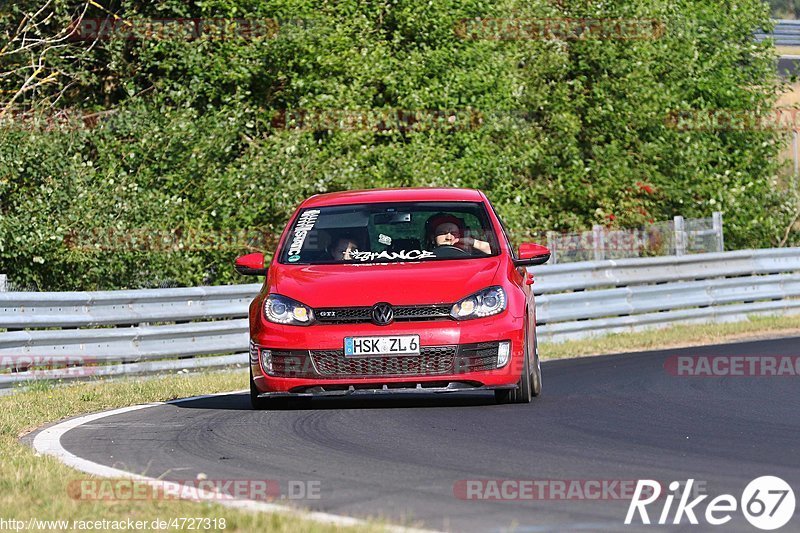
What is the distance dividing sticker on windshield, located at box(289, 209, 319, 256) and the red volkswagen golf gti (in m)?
0.10

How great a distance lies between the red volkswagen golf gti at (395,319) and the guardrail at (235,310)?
359 centimetres

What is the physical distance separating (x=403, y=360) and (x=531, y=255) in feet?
5.35

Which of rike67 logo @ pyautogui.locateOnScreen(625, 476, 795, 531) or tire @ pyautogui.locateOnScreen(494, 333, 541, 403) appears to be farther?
tire @ pyautogui.locateOnScreen(494, 333, 541, 403)

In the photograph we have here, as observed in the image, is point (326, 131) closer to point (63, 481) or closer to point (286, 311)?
point (286, 311)

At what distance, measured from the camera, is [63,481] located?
22.3 feet

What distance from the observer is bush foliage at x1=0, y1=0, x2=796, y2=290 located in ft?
62.9

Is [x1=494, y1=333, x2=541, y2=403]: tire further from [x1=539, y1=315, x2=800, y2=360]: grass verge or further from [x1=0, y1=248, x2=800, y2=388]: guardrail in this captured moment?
[x1=539, y1=315, x2=800, y2=360]: grass verge

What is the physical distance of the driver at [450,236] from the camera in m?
10.7

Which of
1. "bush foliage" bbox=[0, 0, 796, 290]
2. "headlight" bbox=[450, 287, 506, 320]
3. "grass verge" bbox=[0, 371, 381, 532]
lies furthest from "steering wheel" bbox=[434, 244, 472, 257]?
"bush foliage" bbox=[0, 0, 796, 290]

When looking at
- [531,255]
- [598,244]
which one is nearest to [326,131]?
Answer: [598,244]

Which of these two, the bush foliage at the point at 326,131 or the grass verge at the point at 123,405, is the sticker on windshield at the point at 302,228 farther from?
the bush foliage at the point at 326,131

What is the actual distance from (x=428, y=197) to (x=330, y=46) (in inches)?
469

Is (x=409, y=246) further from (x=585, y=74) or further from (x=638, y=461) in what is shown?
(x=585, y=74)

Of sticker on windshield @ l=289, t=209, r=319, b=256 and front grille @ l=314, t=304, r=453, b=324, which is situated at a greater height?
sticker on windshield @ l=289, t=209, r=319, b=256
